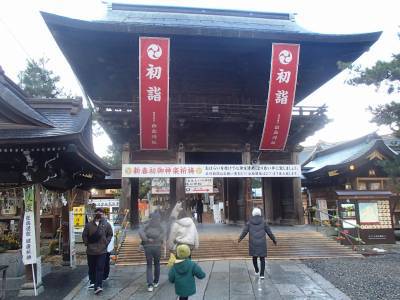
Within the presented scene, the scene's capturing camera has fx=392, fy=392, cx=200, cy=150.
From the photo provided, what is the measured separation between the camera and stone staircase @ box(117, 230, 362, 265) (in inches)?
487

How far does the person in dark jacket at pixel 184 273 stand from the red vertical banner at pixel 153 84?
918cm

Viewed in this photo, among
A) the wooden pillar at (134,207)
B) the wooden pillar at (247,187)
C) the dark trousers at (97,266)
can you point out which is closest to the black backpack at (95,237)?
the dark trousers at (97,266)

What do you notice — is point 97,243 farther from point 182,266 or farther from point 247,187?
point 247,187

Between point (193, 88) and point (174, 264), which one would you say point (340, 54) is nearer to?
point (193, 88)

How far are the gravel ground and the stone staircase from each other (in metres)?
0.85

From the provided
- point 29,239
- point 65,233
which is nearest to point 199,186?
point 65,233

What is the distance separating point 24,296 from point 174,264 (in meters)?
4.56

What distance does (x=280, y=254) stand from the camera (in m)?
12.6

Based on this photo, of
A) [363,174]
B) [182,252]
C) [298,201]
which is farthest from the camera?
[363,174]

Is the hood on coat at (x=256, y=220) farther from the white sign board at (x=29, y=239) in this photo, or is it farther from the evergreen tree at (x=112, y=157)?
the evergreen tree at (x=112, y=157)

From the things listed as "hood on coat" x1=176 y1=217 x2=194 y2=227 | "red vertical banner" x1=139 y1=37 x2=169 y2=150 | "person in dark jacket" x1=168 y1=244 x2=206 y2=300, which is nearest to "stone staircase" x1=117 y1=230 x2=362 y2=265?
"hood on coat" x1=176 y1=217 x2=194 y2=227

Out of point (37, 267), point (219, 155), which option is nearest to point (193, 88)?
point (219, 155)

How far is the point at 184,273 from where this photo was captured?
18.5 ft

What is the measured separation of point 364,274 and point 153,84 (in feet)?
29.4
